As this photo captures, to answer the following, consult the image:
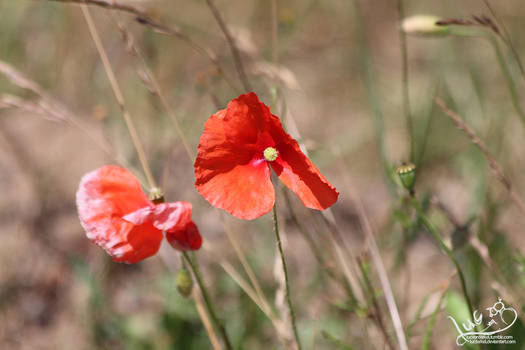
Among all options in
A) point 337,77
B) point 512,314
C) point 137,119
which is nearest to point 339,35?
point 337,77

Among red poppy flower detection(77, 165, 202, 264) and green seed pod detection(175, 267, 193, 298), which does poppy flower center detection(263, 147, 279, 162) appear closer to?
red poppy flower detection(77, 165, 202, 264)

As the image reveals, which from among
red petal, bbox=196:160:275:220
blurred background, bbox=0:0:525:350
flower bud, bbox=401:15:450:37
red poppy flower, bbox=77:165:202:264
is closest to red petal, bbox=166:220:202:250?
red poppy flower, bbox=77:165:202:264

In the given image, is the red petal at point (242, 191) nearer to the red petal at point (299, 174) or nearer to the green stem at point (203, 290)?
the red petal at point (299, 174)

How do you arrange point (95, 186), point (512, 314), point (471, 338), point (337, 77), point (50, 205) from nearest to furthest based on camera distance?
1. point (95, 186)
2. point (471, 338)
3. point (512, 314)
4. point (50, 205)
5. point (337, 77)

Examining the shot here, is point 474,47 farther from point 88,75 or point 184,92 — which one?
point 88,75

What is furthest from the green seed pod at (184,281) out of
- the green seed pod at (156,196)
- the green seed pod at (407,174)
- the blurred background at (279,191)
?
the green seed pod at (407,174)

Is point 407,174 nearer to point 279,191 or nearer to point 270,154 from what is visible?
point 270,154
